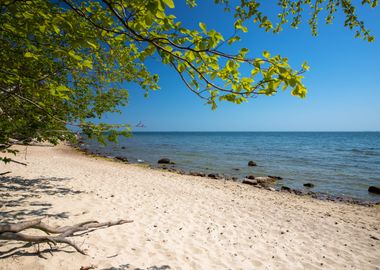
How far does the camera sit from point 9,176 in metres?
12.3

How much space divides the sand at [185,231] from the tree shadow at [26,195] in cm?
3

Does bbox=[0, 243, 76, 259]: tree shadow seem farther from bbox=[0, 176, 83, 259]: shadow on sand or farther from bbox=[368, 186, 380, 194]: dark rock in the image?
bbox=[368, 186, 380, 194]: dark rock

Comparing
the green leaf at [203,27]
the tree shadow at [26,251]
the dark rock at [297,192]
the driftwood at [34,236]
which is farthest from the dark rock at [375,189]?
the green leaf at [203,27]

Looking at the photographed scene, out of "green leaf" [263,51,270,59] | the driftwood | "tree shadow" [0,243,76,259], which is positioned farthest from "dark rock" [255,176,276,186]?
"green leaf" [263,51,270,59]

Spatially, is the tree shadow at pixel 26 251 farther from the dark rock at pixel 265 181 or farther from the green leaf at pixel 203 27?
the dark rock at pixel 265 181

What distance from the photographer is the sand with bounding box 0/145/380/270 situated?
538 cm

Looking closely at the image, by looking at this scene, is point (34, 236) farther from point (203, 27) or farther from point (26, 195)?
point (26, 195)

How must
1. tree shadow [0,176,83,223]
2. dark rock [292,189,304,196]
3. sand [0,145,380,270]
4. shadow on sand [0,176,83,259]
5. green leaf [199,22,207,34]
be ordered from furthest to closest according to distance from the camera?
dark rock [292,189,304,196] → tree shadow [0,176,83,223] → sand [0,145,380,270] → shadow on sand [0,176,83,259] → green leaf [199,22,207,34]

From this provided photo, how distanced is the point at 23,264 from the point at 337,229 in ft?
32.1

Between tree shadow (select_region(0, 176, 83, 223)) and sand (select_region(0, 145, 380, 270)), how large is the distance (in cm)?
3

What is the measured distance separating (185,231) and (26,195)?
6.39 metres

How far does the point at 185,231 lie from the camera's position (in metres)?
7.20

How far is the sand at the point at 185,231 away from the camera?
5.38 metres

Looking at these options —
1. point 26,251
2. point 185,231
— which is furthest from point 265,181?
point 26,251
